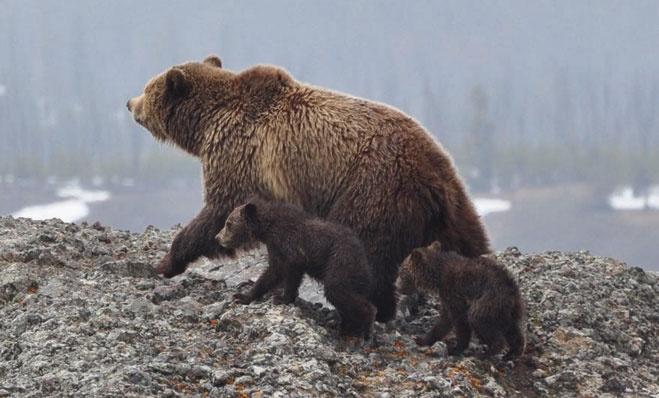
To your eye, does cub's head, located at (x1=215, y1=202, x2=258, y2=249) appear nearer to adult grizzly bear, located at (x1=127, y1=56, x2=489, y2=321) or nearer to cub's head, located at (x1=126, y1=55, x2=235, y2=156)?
adult grizzly bear, located at (x1=127, y1=56, x2=489, y2=321)

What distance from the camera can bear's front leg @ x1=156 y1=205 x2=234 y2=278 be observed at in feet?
29.0

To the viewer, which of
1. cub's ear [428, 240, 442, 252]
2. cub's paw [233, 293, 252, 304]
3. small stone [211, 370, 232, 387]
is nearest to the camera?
small stone [211, 370, 232, 387]

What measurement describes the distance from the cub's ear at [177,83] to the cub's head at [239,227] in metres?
1.57

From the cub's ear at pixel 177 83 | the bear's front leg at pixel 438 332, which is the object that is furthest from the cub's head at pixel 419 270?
the cub's ear at pixel 177 83

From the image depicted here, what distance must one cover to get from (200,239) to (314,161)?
114cm

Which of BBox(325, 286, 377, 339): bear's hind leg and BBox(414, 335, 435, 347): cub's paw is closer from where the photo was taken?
BBox(325, 286, 377, 339): bear's hind leg

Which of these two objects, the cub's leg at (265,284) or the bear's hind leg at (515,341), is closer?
the bear's hind leg at (515,341)

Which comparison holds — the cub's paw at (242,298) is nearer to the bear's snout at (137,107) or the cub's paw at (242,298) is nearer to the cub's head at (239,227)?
Answer: the cub's head at (239,227)

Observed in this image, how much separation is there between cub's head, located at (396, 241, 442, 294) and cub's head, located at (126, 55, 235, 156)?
239 cm

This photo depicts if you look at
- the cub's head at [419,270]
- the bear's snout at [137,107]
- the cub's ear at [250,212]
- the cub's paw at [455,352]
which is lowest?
the cub's paw at [455,352]

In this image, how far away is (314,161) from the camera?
8.55 m

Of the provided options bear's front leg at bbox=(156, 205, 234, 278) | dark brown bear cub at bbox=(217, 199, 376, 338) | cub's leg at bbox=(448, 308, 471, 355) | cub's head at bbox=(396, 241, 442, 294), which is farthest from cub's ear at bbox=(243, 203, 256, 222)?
cub's leg at bbox=(448, 308, 471, 355)

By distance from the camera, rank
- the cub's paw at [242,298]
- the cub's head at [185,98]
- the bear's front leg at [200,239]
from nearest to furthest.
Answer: the cub's paw at [242,298], the bear's front leg at [200,239], the cub's head at [185,98]

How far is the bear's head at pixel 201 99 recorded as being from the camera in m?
9.14
